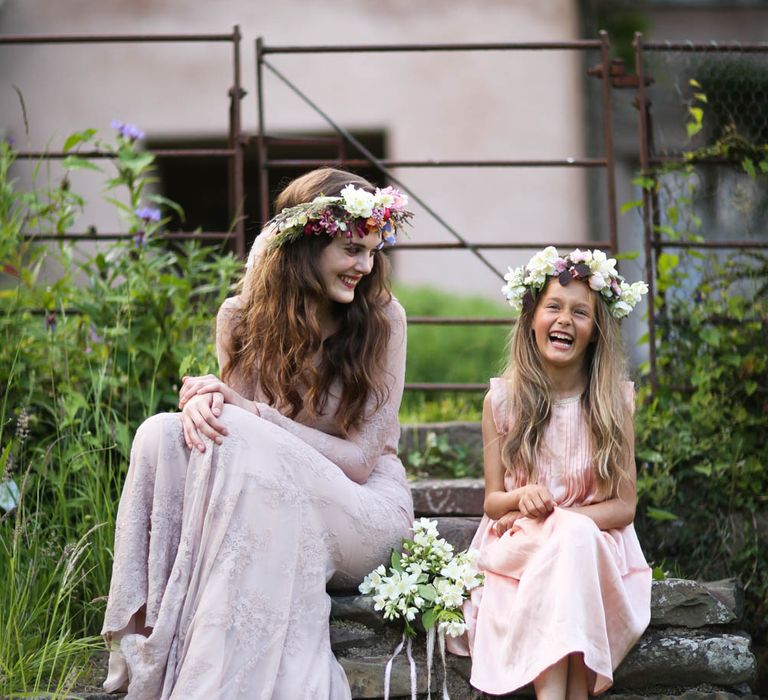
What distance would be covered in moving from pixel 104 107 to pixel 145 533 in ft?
17.5

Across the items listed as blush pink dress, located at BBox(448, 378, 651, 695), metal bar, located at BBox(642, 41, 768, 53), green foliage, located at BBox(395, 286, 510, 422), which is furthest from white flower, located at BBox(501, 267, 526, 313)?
green foliage, located at BBox(395, 286, 510, 422)

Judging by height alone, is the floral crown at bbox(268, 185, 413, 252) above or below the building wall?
below

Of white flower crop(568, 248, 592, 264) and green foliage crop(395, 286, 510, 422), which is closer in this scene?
white flower crop(568, 248, 592, 264)

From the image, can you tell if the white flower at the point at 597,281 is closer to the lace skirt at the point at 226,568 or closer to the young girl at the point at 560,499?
the young girl at the point at 560,499

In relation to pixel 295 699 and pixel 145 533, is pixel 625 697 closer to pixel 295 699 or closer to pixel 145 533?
pixel 295 699

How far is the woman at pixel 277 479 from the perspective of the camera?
2.89m

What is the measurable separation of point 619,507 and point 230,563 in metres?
1.08

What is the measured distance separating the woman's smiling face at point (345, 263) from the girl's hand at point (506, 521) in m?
0.74

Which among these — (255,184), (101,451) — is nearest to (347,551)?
(101,451)

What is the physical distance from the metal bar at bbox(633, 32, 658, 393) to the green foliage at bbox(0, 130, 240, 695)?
1.57m

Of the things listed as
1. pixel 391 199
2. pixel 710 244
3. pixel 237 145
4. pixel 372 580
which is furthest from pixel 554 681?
pixel 237 145

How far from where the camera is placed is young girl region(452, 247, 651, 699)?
2.93 m

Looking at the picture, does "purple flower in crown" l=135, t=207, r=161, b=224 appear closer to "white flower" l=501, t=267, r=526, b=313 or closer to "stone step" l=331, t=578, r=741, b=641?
"white flower" l=501, t=267, r=526, b=313

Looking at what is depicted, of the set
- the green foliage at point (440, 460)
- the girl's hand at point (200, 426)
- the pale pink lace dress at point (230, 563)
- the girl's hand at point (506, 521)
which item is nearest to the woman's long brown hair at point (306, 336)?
the pale pink lace dress at point (230, 563)
